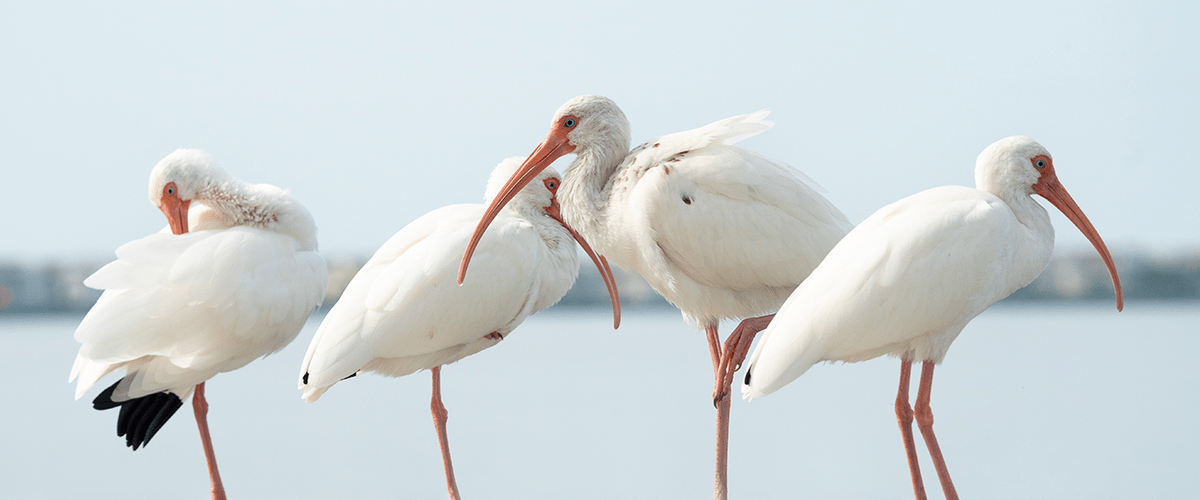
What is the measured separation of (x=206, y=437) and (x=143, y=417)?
12.8 inches

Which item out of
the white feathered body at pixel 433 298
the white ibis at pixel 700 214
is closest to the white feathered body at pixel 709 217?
the white ibis at pixel 700 214

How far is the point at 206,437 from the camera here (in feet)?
17.4

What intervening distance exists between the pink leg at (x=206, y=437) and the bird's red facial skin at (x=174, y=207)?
0.79 metres

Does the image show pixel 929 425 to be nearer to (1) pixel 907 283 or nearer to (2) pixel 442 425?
(1) pixel 907 283

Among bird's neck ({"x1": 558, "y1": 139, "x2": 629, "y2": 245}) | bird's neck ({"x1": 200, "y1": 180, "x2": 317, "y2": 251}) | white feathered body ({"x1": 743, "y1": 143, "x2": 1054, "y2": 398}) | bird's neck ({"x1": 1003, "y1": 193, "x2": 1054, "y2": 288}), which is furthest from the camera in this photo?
bird's neck ({"x1": 200, "y1": 180, "x2": 317, "y2": 251})

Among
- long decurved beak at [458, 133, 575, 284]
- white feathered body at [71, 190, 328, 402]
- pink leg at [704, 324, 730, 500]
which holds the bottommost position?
pink leg at [704, 324, 730, 500]

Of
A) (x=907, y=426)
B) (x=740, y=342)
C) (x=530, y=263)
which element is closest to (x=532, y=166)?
(x=530, y=263)

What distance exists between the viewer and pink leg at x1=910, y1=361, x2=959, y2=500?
4320 millimetres

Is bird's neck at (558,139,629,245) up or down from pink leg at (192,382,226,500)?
up

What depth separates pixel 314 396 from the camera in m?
4.88

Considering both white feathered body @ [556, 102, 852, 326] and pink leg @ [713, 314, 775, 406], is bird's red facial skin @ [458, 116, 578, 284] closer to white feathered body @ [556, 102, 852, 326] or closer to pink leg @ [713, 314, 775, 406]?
white feathered body @ [556, 102, 852, 326]

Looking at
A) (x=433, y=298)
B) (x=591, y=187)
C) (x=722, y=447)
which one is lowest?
(x=722, y=447)

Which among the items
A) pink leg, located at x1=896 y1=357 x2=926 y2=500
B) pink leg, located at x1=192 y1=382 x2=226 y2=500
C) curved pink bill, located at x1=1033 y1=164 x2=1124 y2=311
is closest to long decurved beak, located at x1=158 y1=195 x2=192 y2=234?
pink leg, located at x1=192 y1=382 x2=226 y2=500

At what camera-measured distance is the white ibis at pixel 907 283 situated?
155 inches
